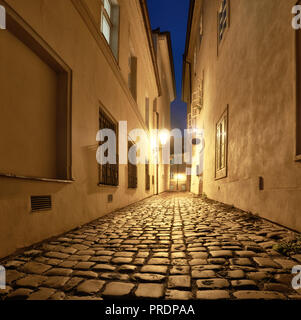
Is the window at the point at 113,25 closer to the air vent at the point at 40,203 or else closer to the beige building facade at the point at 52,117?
the beige building facade at the point at 52,117

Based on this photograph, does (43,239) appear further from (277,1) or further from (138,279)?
(277,1)

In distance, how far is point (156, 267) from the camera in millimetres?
2463

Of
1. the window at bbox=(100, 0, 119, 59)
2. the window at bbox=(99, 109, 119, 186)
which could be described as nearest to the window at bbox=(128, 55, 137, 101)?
the window at bbox=(100, 0, 119, 59)

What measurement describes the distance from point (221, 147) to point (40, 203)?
23.0 feet

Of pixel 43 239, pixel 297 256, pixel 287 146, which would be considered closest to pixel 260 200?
pixel 287 146

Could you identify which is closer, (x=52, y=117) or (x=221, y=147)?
(x=52, y=117)

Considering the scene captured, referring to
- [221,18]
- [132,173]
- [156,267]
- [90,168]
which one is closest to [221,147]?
[132,173]

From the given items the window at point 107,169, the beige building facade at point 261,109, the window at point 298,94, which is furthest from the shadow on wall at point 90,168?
the window at point 298,94

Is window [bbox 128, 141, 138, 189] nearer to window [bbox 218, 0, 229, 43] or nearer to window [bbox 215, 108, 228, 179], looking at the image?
window [bbox 215, 108, 228, 179]

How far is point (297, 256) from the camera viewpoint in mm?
2639

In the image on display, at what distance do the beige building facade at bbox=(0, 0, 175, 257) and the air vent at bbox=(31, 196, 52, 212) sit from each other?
0.01 m

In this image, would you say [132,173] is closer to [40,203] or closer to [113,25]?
[113,25]

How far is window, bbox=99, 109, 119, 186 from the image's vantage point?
6.25 metres

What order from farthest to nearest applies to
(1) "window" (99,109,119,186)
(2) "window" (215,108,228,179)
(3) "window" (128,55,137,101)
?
(3) "window" (128,55,137,101) → (2) "window" (215,108,228,179) → (1) "window" (99,109,119,186)
